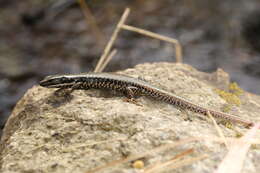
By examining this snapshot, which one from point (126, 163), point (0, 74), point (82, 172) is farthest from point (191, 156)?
point (0, 74)

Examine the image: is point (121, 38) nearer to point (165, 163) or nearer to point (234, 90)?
point (234, 90)

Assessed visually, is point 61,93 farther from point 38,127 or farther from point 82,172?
point 82,172

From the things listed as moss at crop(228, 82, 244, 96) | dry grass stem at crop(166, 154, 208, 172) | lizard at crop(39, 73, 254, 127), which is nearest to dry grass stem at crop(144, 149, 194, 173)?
dry grass stem at crop(166, 154, 208, 172)

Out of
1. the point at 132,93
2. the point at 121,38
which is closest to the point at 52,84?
the point at 132,93

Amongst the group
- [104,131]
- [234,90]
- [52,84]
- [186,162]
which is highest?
[52,84]

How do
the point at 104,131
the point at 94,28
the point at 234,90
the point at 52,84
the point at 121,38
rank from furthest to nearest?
the point at 94,28 → the point at 121,38 → the point at 234,90 → the point at 52,84 → the point at 104,131

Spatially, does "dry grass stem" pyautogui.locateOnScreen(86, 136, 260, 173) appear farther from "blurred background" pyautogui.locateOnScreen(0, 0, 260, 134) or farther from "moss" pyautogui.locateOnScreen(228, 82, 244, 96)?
"blurred background" pyautogui.locateOnScreen(0, 0, 260, 134)

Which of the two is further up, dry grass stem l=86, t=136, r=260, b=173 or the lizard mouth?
the lizard mouth
